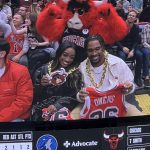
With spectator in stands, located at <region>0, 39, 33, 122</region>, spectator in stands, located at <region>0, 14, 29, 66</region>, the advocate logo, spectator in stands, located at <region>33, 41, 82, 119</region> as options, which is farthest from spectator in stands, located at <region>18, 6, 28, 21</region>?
the advocate logo

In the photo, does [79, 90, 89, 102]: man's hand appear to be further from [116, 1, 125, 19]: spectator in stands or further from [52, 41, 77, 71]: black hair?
[116, 1, 125, 19]: spectator in stands

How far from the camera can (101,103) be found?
5312 mm

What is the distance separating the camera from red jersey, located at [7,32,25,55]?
5.12 meters

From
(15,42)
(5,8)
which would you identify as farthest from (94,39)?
(5,8)

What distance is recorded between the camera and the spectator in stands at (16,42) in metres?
5.11

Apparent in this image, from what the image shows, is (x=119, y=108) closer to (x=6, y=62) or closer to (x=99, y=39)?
(x=99, y=39)

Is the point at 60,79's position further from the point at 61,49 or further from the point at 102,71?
the point at 102,71

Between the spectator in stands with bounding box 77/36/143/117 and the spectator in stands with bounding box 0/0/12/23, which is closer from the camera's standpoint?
the spectator in stands with bounding box 0/0/12/23

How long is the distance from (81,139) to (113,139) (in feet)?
0.88

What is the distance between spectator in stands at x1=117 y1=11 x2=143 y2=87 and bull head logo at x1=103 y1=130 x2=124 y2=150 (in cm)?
49

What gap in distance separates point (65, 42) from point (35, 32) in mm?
250

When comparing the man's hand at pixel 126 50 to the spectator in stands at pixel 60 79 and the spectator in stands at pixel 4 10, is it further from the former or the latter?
the spectator in stands at pixel 4 10

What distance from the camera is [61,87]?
5.25 meters

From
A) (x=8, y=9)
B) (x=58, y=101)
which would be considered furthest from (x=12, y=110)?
(x=8, y=9)
